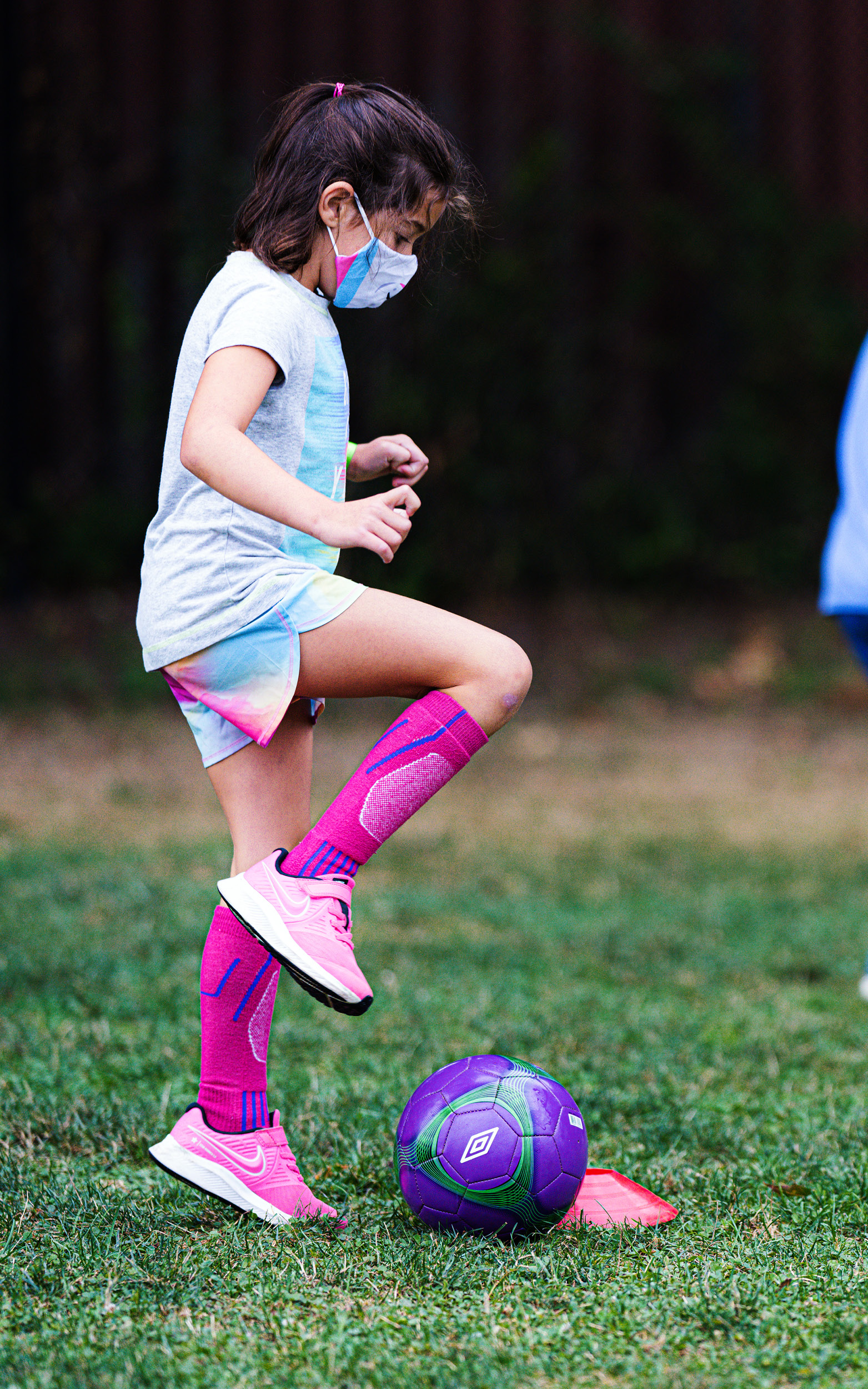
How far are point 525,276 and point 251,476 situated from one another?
24.4 ft

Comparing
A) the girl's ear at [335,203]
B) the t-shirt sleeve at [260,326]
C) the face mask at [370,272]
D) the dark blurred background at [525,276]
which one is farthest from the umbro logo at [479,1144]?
the dark blurred background at [525,276]

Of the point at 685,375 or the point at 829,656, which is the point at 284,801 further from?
the point at 685,375

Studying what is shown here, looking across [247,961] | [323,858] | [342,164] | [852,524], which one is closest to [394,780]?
[323,858]

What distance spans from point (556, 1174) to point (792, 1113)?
947 mm

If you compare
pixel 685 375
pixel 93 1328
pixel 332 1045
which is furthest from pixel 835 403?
pixel 93 1328

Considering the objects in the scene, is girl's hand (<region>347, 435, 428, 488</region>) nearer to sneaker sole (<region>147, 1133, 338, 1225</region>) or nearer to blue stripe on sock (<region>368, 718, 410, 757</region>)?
blue stripe on sock (<region>368, 718, 410, 757</region>)

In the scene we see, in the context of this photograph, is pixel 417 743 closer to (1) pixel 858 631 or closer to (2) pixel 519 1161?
(2) pixel 519 1161

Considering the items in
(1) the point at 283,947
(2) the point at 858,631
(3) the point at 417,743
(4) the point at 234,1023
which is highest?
(3) the point at 417,743

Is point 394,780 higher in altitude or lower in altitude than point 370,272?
lower

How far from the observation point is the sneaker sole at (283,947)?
2146mm

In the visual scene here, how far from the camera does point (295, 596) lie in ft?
7.55

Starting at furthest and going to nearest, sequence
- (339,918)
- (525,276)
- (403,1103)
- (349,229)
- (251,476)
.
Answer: (525,276), (403,1103), (349,229), (339,918), (251,476)

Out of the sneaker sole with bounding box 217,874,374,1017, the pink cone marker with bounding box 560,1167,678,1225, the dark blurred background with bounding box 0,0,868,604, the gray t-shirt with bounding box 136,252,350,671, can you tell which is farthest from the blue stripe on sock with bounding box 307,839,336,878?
the dark blurred background with bounding box 0,0,868,604

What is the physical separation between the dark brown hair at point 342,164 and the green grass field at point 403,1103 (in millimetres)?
1604
